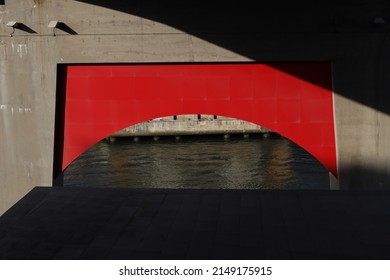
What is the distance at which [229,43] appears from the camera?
11.6m

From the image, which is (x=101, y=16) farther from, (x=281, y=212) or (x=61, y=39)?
(x=281, y=212)

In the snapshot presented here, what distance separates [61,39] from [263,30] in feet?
16.1

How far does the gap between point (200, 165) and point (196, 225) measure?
20463 mm

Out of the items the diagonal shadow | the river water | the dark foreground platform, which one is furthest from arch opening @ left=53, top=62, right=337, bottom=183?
the river water

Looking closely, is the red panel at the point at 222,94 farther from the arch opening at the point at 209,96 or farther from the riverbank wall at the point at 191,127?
the riverbank wall at the point at 191,127

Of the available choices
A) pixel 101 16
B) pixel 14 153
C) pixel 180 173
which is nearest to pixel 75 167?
pixel 180 173

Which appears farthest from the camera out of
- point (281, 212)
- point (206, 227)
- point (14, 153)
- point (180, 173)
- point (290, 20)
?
point (180, 173)

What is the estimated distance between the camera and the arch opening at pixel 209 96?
12.0 meters

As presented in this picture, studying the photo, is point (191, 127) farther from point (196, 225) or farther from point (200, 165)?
point (196, 225)

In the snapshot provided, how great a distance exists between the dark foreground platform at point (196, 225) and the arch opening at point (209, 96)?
214cm

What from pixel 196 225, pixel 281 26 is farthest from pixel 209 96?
pixel 196 225

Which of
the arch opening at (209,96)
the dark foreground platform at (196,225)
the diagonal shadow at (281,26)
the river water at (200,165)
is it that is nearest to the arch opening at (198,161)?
the river water at (200,165)

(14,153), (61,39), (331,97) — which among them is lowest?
(14,153)

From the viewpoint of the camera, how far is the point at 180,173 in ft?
90.7
